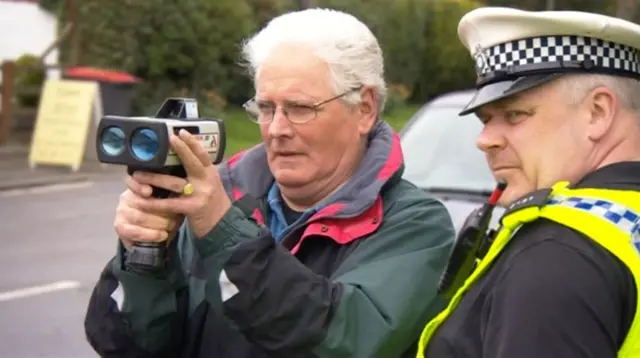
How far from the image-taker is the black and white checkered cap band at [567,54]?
166 centimetres

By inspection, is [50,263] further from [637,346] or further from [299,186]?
[637,346]

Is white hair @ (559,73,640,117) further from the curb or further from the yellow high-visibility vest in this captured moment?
the curb

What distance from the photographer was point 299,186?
7.59 ft

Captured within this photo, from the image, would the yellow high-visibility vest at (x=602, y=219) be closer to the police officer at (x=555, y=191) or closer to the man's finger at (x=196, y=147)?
the police officer at (x=555, y=191)

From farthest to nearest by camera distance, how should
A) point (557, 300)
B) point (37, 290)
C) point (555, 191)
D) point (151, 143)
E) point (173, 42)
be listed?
point (173, 42), point (37, 290), point (151, 143), point (555, 191), point (557, 300)

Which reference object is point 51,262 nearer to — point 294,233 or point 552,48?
point 294,233

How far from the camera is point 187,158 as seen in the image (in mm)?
1904

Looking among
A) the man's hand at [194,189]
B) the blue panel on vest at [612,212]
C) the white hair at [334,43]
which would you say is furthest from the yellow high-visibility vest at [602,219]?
the white hair at [334,43]

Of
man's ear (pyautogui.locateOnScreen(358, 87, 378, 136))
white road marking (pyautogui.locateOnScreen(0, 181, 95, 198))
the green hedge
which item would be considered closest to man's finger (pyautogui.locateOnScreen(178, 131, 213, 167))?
man's ear (pyautogui.locateOnScreen(358, 87, 378, 136))

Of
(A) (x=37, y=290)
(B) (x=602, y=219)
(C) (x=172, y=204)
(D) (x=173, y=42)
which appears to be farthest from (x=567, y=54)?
(D) (x=173, y=42)

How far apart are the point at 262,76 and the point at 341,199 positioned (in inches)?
13.1

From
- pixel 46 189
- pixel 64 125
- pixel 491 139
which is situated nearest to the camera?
pixel 491 139

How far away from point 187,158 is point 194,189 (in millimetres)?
71

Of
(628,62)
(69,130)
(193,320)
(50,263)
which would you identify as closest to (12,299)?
(50,263)
